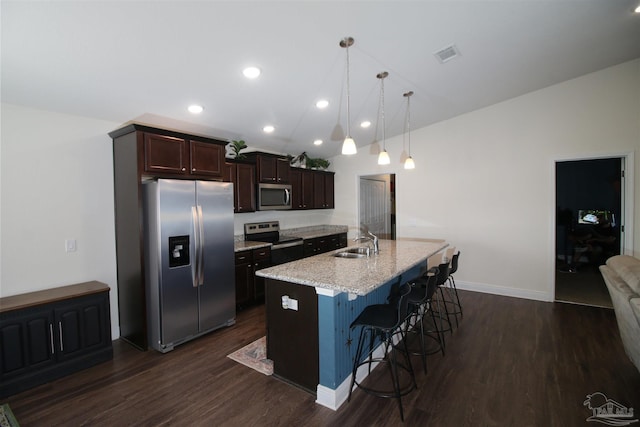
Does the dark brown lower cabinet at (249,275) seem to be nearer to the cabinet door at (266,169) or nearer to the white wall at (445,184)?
the white wall at (445,184)

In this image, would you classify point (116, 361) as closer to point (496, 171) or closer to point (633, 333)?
point (633, 333)

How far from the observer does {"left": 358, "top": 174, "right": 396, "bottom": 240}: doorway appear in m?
6.41

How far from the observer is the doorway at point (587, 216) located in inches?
237

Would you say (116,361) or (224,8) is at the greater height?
(224,8)

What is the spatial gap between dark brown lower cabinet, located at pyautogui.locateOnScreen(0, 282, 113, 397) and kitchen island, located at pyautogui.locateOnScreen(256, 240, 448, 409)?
1683mm

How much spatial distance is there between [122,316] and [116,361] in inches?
22.6

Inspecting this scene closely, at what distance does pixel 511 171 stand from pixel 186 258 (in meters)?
4.68

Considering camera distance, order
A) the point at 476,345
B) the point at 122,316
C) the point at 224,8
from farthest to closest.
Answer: the point at 122,316 → the point at 476,345 → the point at 224,8

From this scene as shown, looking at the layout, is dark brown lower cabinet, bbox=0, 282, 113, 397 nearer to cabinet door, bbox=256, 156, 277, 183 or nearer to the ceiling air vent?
cabinet door, bbox=256, 156, 277, 183

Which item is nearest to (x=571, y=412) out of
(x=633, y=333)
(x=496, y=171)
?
(x=633, y=333)

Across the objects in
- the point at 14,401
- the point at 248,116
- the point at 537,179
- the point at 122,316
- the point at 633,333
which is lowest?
the point at 14,401

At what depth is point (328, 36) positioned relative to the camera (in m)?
2.36

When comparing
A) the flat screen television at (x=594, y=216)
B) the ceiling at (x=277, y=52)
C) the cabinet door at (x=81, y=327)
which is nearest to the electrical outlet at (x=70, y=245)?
the cabinet door at (x=81, y=327)

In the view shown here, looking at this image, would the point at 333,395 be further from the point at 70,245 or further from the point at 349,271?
the point at 70,245
